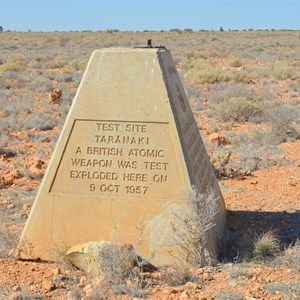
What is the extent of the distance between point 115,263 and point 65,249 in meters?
0.72

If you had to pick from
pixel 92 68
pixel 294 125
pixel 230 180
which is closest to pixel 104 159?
pixel 92 68

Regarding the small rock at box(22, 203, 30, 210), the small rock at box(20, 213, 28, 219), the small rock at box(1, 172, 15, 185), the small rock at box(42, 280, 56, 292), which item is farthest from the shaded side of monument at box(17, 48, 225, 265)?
the small rock at box(1, 172, 15, 185)

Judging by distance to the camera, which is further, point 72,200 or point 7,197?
point 7,197

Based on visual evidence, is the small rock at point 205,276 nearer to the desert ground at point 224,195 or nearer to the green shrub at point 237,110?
the desert ground at point 224,195

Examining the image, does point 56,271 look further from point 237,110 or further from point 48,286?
point 237,110

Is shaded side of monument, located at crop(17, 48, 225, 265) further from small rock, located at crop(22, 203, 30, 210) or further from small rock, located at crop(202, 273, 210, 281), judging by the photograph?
small rock, located at crop(22, 203, 30, 210)

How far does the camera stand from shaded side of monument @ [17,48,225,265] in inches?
179

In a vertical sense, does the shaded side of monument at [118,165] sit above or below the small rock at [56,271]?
above

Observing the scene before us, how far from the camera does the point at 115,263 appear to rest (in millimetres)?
4102

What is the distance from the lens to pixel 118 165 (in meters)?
4.64

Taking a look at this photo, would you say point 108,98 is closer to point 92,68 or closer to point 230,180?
point 92,68

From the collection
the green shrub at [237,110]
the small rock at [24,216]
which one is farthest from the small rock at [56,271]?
the green shrub at [237,110]

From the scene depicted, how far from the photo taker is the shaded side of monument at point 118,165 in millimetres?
4535

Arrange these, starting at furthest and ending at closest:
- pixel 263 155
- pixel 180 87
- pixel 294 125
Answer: pixel 294 125, pixel 263 155, pixel 180 87
